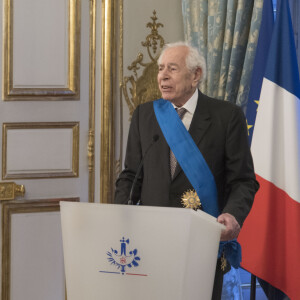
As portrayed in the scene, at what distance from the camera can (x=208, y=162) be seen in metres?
1.79

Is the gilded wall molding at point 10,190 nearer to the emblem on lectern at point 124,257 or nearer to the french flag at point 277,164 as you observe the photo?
the french flag at point 277,164

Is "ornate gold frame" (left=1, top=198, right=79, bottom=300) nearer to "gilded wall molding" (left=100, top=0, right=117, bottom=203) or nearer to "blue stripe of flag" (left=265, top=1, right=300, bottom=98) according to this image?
"gilded wall molding" (left=100, top=0, right=117, bottom=203)

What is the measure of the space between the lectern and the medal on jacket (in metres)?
0.45

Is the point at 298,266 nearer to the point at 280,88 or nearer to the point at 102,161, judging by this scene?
the point at 280,88

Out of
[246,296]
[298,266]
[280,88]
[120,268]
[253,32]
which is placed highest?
[253,32]

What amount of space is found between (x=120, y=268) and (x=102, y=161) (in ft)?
4.85

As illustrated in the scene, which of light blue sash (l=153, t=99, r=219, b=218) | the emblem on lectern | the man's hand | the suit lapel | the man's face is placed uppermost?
the man's face

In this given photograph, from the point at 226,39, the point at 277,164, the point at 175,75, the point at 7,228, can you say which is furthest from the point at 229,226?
the point at 7,228

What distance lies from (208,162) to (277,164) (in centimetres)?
77

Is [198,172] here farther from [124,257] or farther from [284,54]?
[284,54]

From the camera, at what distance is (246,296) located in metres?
3.32

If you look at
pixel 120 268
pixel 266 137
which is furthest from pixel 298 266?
pixel 120 268

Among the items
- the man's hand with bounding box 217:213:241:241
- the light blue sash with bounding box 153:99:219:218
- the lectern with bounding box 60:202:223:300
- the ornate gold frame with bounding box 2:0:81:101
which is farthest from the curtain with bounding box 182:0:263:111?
the lectern with bounding box 60:202:223:300

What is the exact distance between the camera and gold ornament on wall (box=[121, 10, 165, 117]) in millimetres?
2781
